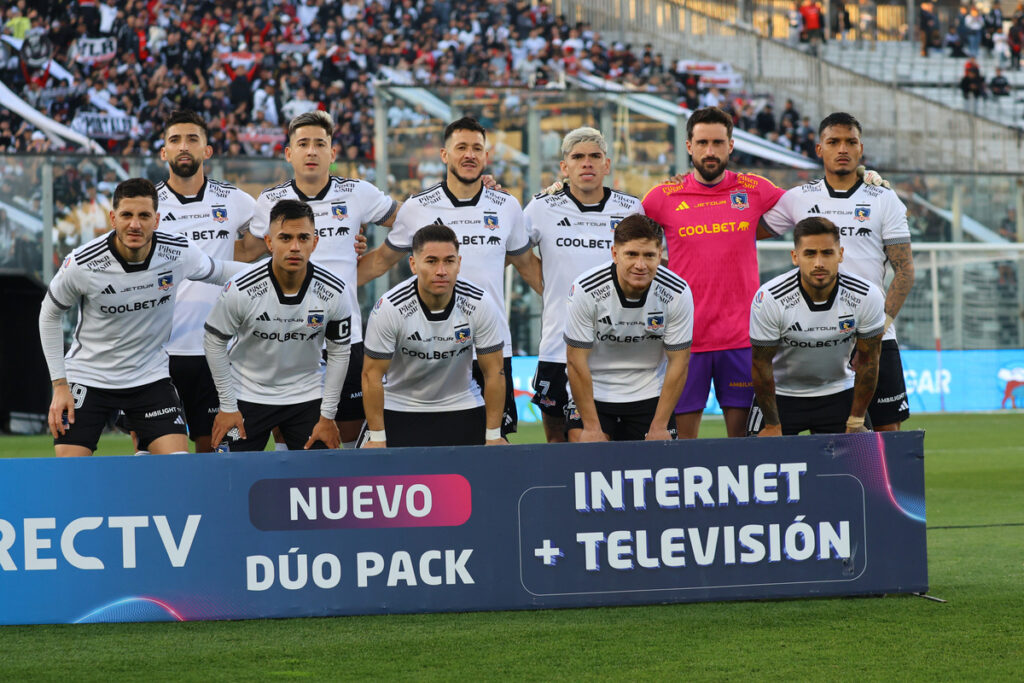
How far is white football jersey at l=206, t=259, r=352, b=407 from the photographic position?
20.1 feet

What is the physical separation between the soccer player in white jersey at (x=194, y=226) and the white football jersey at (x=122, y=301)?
1.09 ft

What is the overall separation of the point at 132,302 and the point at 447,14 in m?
19.0

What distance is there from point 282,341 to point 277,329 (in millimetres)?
83

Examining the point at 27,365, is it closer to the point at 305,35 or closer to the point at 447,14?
the point at 305,35

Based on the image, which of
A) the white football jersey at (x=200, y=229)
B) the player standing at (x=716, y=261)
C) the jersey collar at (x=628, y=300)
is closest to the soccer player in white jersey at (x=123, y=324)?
the white football jersey at (x=200, y=229)

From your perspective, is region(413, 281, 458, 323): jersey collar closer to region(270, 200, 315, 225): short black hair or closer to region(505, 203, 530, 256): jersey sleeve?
region(270, 200, 315, 225): short black hair

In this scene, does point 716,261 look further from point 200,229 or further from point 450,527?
point 200,229

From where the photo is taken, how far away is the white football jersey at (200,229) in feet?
22.1

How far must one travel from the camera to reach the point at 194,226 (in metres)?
6.73

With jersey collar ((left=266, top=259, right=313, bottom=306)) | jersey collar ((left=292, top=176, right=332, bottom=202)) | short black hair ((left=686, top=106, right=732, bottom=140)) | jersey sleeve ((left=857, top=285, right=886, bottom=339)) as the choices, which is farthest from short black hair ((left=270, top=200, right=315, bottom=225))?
jersey sleeve ((left=857, top=285, right=886, bottom=339))

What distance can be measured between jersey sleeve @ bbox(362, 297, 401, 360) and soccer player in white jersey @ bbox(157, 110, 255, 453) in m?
1.32

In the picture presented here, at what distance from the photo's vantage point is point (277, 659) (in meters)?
4.60

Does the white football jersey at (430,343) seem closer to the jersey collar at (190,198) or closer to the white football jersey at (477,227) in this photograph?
the white football jersey at (477,227)

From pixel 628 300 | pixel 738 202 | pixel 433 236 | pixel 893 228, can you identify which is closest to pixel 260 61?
pixel 738 202
